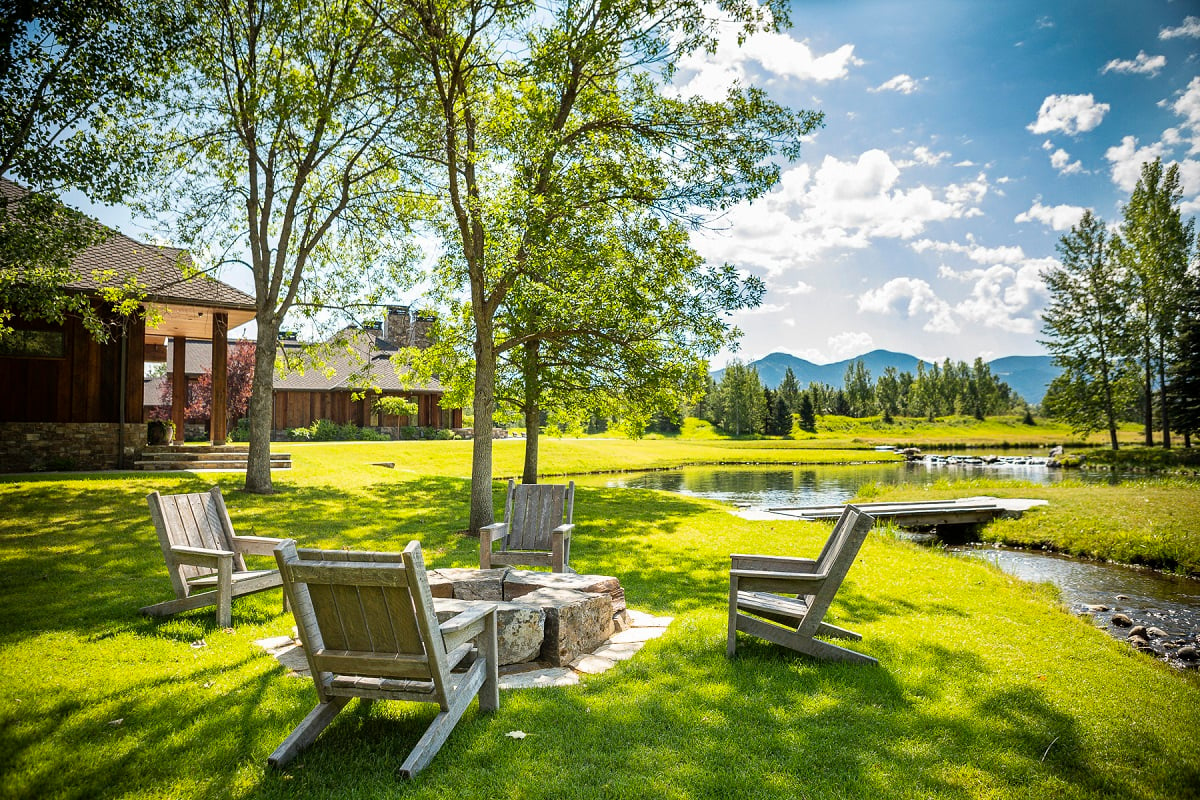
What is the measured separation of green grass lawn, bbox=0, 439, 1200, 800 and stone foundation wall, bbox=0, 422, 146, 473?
33.3 ft

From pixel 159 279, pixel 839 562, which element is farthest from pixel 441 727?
pixel 159 279

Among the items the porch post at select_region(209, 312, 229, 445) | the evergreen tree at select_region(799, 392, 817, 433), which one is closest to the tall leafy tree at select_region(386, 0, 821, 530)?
the porch post at select_region(209, 312, 229, 445)

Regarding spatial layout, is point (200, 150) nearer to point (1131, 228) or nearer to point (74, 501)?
point (74, 501)

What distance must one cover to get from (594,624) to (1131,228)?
133ft

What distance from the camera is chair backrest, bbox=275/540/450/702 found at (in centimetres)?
313

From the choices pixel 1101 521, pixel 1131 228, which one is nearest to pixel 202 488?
pixel 1101 521

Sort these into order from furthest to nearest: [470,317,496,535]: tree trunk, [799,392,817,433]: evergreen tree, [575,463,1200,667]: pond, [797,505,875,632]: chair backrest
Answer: [799,392,817,433]: evergreen tree, [470,317,496,535]: tree trunk, [575,463,1200,667]: pond, [797,505,875,632]: chair backrest

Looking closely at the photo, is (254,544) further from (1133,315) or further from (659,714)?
(1133,315)

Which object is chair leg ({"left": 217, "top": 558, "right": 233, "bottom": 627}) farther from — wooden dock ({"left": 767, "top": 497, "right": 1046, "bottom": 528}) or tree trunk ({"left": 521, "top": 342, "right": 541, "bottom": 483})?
wooden dock ({"left": 767, "top": 497, "right": 1046, "bottom": 528})

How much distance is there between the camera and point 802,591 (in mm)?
4734

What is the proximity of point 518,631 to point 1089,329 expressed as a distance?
41.4 m

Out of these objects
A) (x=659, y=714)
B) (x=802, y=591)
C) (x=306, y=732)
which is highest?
(x=802, y=591)

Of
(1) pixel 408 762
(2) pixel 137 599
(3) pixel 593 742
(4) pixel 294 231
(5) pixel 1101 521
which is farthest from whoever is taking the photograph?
(4) pixel 294 231

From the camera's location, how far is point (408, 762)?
3098 millimetres
